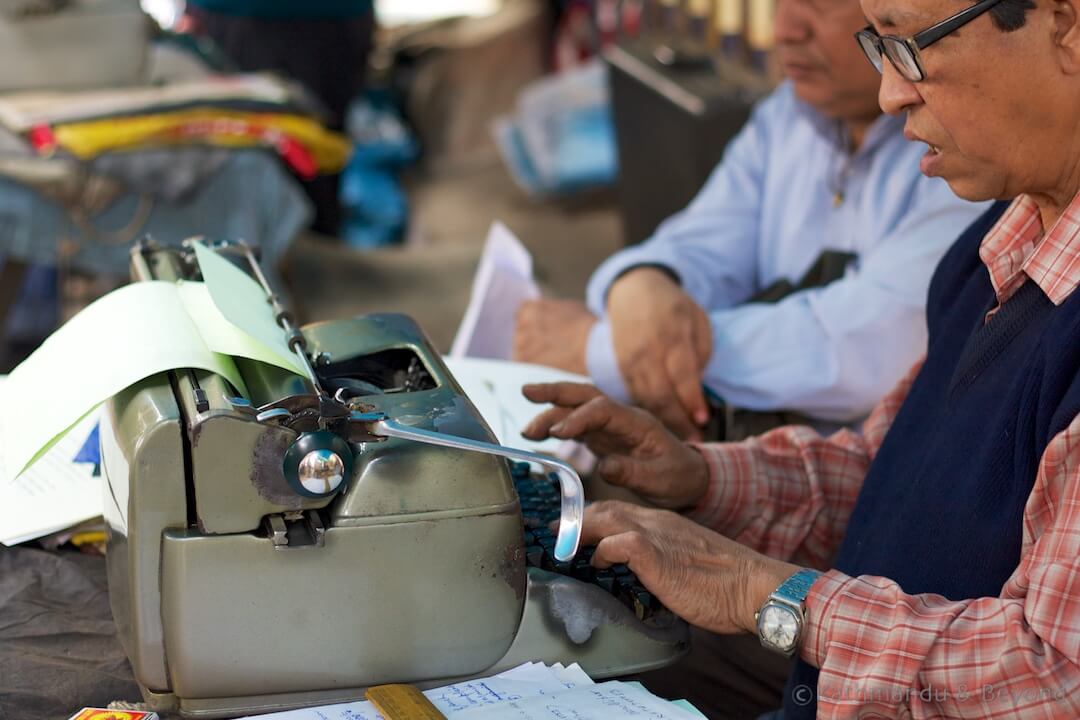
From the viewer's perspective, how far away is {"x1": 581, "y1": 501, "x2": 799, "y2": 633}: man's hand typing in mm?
1105

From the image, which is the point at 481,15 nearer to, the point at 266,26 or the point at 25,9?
the point at 266,26

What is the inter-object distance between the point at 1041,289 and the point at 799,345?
0.72 m

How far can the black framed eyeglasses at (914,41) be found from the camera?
1.03 metres

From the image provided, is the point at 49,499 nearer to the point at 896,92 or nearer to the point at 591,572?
the point at 591,572

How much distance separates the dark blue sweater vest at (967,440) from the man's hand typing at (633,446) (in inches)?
7.7

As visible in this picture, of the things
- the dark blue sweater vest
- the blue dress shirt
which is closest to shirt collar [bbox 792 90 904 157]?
the blue dress shirt

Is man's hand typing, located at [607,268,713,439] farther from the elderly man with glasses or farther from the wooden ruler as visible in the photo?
the wooden ruler

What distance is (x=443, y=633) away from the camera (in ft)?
3.44

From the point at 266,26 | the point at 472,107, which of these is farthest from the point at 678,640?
the point at 472,107

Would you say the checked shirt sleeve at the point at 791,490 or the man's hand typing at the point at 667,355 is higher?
the man's hand typing at the point at 667,355

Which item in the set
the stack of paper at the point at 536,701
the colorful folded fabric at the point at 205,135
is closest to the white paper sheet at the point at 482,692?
the stack of paper at the point at 536,701

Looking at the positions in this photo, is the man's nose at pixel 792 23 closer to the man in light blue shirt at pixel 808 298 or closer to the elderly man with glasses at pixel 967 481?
the man in light blue shirt at pixel 808 298

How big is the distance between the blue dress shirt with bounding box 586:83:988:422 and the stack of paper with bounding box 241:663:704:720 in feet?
2.80

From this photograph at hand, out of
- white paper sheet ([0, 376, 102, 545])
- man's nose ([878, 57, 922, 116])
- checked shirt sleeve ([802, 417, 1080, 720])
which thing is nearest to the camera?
checked shirt sleeve ([802, 417, 1080, 720])
